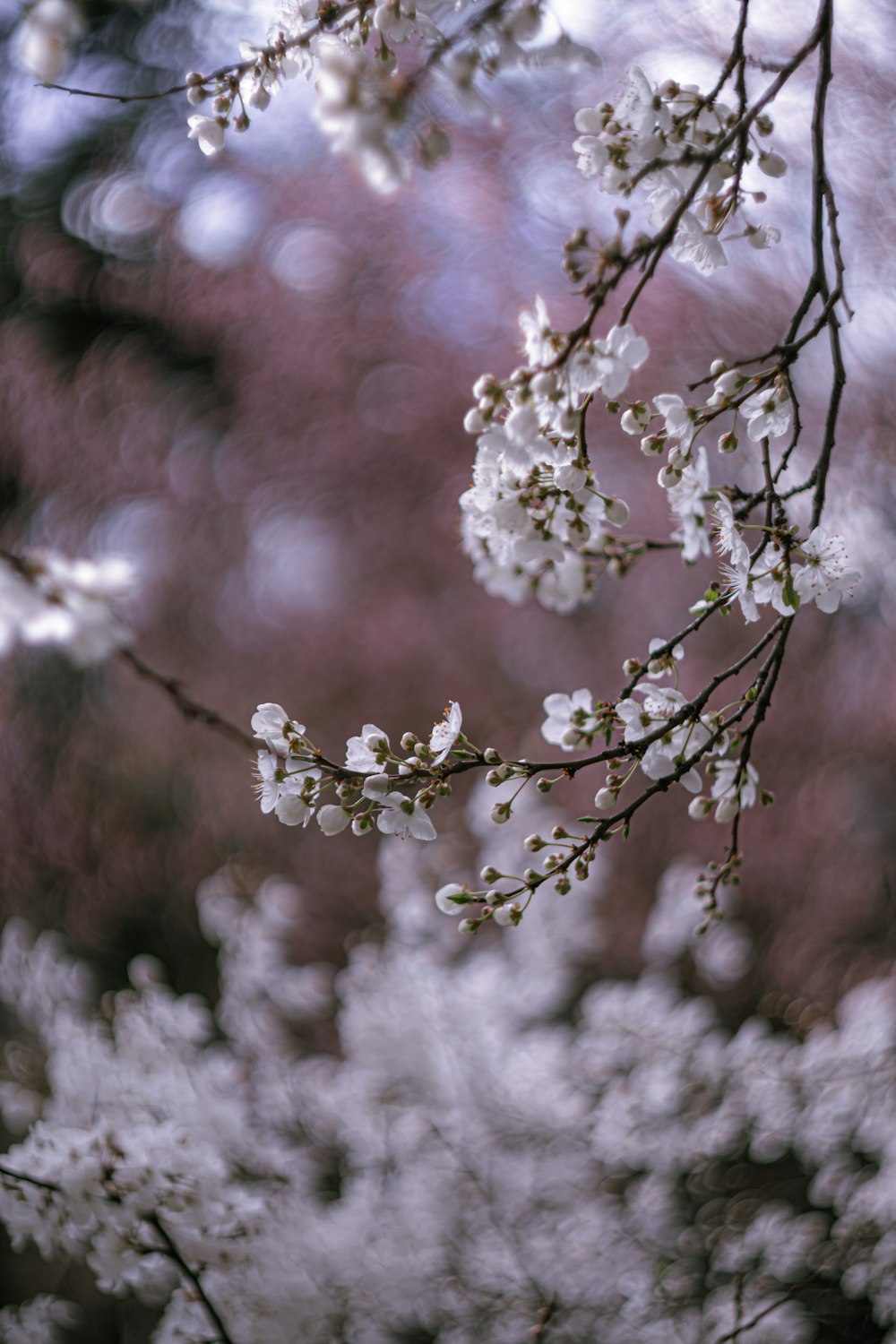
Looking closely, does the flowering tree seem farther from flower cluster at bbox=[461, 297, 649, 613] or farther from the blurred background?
the blurred background

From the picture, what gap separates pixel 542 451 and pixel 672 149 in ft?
0.62

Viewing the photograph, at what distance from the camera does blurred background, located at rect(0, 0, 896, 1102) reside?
1.78 meters

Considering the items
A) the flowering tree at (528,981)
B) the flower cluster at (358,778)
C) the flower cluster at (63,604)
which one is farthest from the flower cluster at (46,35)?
the flower cluster at (358,778)

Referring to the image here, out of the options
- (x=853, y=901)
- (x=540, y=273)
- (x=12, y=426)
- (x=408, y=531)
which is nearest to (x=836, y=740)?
(x=853, y=901)

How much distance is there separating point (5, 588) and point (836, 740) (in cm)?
161

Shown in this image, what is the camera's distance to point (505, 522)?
1.79ft

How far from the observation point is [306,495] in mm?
2115

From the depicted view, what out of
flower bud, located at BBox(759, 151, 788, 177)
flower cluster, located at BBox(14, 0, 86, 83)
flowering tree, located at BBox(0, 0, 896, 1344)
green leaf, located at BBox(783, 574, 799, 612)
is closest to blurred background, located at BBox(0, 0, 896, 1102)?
flowering tree, located at BBox(0, 0, 896, 1344)

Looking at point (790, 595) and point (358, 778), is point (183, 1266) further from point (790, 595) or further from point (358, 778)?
point (790, 595)

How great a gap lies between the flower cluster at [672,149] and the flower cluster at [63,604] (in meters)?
0.37

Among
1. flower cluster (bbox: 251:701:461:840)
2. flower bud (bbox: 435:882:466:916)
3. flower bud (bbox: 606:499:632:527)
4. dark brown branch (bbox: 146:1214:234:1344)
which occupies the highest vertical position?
flower bud (bbox: 606:499:632:527)

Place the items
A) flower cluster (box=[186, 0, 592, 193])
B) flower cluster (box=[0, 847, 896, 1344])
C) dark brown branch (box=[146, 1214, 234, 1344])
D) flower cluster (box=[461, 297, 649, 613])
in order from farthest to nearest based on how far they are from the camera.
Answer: flower cluster (box=[0, 847, 896, 1344]), dark brown branch (box=[146, 1214, 234, 1344]), flower cluster (box=[461, 297, 649, 613]), flower cluster (box=[186, 0, 592, 193])

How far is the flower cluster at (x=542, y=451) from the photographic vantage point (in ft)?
1.51

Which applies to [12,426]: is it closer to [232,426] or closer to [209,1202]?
[232,426]
